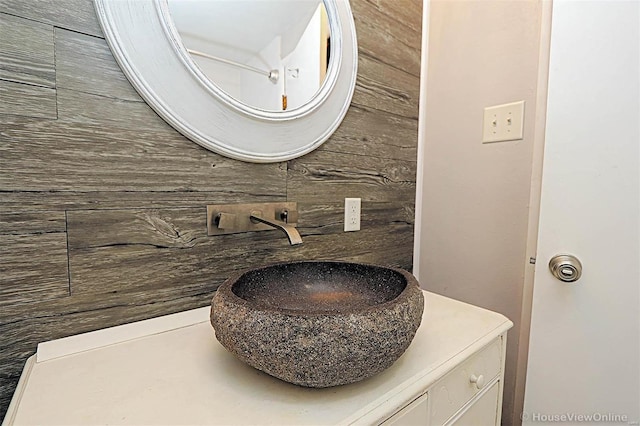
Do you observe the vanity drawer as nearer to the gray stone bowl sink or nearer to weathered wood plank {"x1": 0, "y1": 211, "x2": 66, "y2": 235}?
the gray stone bowl sink

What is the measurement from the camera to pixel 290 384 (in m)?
0.52

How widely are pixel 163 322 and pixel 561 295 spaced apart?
100 cm

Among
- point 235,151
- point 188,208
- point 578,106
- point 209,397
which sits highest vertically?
point 578,106

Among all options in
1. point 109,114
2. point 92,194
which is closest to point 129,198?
point 92,194

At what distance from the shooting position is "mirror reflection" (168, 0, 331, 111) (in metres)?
0.76

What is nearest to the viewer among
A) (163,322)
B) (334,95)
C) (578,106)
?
(163,322)

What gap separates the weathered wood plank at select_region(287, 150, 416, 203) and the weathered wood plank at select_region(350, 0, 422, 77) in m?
0.34

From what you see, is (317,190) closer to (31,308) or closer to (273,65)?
(273,65)

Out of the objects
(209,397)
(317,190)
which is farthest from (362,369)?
(317,190)

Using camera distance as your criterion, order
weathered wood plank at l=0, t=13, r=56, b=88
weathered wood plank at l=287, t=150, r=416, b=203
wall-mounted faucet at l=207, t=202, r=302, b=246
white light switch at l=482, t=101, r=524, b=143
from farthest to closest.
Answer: white light switch at l=482, t=101, r=524, b=143 < weathered wood plank at l=287, t=150, r=416, b=203 < wall-mounted faucet at l=207, t=202, r=302, b=246 < weathered wood plank at l=0, t=13, r=56, b=88

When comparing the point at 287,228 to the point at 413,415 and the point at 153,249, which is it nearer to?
the point at 153,249

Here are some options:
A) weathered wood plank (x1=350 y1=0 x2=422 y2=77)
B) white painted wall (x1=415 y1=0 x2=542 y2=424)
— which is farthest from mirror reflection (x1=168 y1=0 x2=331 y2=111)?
white painted wall (x1=415 y1=0 x2=542 y2=424)

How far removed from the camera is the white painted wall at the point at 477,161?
3.44 feet

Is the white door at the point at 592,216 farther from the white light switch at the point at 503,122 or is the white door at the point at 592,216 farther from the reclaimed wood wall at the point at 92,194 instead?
the reclaimed wood wall at the point at 92,194
